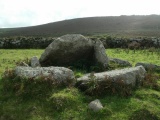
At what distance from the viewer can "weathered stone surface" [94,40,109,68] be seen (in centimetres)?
2055

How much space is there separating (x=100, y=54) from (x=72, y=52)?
176 centimetres

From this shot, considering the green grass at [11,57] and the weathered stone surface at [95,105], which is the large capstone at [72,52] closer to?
the green grass at [11,57]

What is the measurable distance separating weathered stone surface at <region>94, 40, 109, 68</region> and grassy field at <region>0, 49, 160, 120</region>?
472 centimetres

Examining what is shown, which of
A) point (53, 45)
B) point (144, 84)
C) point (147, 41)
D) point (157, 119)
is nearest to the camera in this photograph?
point (157, 119)

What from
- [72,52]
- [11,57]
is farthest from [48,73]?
[11,57]

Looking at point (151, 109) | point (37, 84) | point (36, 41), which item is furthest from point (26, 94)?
point (36, 41)

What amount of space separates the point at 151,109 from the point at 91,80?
2966mm

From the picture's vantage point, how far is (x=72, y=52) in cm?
2158

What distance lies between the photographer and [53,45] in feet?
69.2

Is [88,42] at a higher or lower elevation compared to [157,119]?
higher

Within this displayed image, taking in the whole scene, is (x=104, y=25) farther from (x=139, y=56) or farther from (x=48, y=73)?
(x=48, y=73)

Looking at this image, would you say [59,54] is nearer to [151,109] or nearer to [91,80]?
[91,80]

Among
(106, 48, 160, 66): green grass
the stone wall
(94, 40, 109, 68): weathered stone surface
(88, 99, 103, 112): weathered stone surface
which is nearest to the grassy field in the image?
(88, 99, 103, 112): weathered stone surface

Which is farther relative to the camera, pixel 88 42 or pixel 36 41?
pixel 36 41
